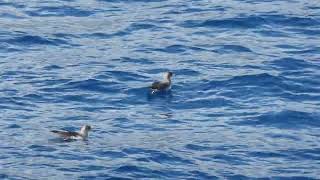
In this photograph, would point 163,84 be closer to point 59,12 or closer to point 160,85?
point 160,85

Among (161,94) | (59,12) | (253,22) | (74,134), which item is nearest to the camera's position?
(74,134)

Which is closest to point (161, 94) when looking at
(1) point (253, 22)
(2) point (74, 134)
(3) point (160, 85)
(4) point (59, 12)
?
(3) point (160, 85)

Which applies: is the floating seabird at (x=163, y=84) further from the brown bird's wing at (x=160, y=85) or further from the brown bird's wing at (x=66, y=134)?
the brown bird's wing at (x=66, y=134)

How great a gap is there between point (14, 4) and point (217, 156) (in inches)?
730

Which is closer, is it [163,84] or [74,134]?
[74,134]

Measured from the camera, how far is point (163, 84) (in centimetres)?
3319

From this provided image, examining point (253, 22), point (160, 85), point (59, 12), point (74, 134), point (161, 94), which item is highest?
point (59, 12)

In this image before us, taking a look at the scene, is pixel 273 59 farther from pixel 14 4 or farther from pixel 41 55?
pixel 14 4

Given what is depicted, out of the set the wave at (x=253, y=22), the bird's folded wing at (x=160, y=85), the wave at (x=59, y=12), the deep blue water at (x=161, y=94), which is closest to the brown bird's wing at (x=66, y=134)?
the deep blue water at (x=161, y=94)

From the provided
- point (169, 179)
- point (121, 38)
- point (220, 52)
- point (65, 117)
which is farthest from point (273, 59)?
point (169, 179)

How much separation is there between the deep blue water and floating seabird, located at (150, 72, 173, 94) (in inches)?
12.3

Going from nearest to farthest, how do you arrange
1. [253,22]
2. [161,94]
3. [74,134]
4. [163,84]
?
[74,134]
[163,84]
[161,94]
[253,22]

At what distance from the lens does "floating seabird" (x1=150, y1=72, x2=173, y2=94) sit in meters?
33.2

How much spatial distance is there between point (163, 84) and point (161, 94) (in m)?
0.42
